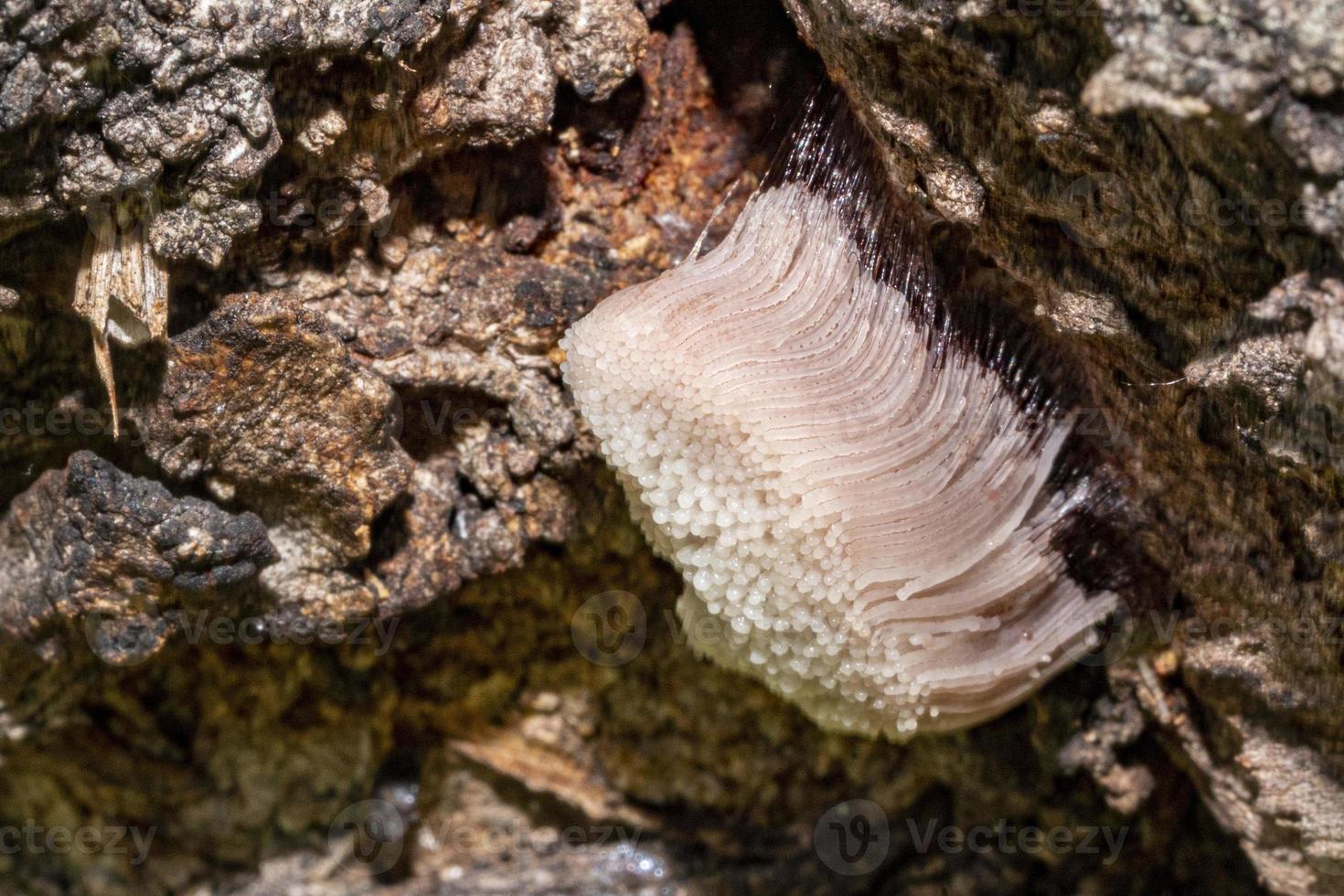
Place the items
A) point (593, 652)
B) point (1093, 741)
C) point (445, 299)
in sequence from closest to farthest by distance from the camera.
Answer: point (445, 299), point (1093, 741), point (593, 652)

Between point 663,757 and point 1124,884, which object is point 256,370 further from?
point 1124,884

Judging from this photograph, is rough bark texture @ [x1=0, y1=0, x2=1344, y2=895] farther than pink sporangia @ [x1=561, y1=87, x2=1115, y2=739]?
No

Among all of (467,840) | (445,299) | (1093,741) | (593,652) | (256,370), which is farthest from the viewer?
(467,840)

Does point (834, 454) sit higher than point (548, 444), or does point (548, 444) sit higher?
point (834, 454)

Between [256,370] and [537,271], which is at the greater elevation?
[537,271]

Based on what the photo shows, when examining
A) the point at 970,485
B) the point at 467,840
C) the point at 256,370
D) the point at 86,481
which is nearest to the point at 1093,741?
the point at 970,485

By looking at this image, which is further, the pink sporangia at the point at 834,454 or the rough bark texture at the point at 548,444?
the pink sporangia at the point at 834,454

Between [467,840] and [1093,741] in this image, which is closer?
[1093,741]

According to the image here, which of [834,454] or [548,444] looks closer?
[834,454]
